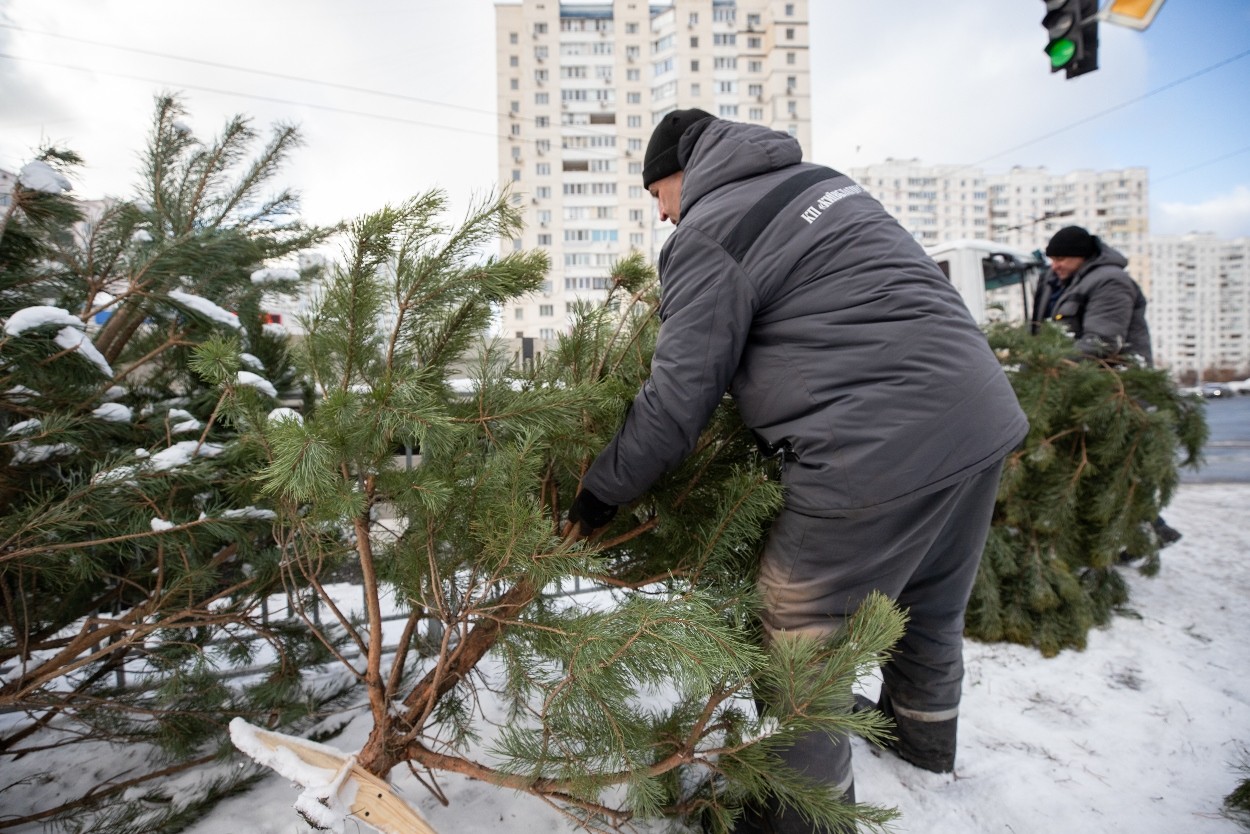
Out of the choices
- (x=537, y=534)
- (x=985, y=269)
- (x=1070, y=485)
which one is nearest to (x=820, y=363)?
(x=537, y=534)

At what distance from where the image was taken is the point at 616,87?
48.5 meters

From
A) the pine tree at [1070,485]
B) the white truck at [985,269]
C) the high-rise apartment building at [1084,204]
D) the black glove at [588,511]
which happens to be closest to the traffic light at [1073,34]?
the white truck at [985,269]

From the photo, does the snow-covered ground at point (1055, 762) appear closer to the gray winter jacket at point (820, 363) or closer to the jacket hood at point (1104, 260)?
the gray winter jacket at point (820, 363)

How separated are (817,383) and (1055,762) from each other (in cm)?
167

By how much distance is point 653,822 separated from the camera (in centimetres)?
156

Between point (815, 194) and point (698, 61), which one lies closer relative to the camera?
point (815, 194)

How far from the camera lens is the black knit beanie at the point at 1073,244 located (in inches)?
149

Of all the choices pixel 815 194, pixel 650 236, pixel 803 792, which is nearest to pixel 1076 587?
pixel 803 792

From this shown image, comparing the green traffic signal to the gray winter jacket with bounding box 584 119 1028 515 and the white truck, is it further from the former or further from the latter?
the gray winter jacket with bounding box 584 119 1028 515

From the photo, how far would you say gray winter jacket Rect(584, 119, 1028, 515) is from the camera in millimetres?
1198

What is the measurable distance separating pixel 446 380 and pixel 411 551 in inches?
16.9

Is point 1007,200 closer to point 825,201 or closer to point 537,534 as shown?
point 825,201

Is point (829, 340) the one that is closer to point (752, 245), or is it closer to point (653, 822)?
point (752, 245)

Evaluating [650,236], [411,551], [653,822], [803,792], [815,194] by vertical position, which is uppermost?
[650,236]
